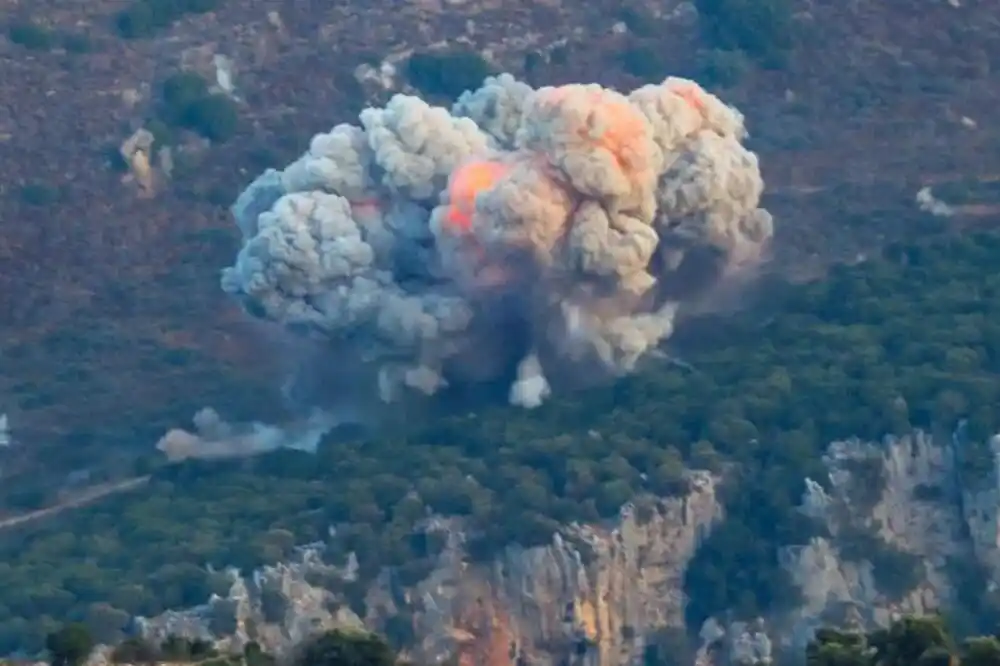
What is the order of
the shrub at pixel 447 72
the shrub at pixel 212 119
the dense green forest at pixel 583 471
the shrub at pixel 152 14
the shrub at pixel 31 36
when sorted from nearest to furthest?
1. the dense green forest at pixel 583 471
2. the shrub at pixel 212 119
3. the shrub at pixel 31 36
4. the shrub at pixel 447 72
5. the shrub at pixel 152 14

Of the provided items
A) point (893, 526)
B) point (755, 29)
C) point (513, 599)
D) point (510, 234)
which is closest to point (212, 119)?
point (755, 29)

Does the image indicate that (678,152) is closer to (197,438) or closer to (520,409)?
(520,409)

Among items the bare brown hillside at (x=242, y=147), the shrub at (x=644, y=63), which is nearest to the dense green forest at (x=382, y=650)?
the bare brown hillside at (x=242, y=147)

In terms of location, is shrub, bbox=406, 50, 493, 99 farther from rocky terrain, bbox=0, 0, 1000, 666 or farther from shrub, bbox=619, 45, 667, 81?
shrub, bbox=619, 45, 667, 81

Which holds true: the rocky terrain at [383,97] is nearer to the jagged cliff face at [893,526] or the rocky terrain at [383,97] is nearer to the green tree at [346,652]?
the jagged cliff face at [893,526]

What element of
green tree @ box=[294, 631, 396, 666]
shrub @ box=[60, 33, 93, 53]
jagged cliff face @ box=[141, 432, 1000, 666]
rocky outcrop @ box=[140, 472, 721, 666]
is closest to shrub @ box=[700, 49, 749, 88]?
shrub @ box=[60, 33, 93, 53]
